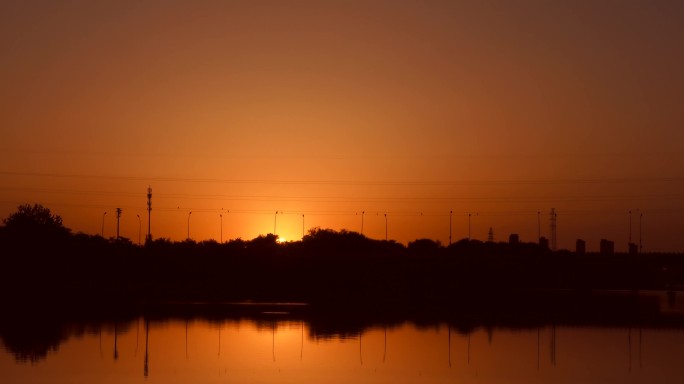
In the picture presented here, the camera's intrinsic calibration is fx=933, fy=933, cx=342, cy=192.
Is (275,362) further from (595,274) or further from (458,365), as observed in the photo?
(595,274)

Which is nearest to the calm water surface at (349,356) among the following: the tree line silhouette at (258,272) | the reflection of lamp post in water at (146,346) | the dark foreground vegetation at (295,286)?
the reflection of lamp post in water at (146,346)

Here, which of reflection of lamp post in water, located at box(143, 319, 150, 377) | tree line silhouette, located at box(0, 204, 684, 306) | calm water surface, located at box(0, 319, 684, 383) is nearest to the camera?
calm water surface, located at box(0, 319, 684, 383)

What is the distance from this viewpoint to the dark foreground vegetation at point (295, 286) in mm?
65312

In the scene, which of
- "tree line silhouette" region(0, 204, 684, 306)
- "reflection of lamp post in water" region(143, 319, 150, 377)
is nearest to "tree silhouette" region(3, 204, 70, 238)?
"tree line silhouette" region(0, 204, 684, 306)

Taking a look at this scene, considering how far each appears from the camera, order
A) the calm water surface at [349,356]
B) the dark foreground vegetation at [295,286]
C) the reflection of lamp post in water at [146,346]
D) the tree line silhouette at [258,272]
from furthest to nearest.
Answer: the tree line silhouette at [258,272] → the dark foreground vegetation at [295,286] → the reflection of lamp post in water at [146,346] → the calm water surface at [349,356]

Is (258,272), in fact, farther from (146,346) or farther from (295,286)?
(146,346)

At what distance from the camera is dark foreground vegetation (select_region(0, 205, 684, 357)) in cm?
6531

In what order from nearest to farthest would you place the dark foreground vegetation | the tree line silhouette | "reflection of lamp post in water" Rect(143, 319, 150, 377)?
"reflection of lamp post in water" Rect(143, 319, 150, 377) < the dark foreground vegetation < the tree line silhouette

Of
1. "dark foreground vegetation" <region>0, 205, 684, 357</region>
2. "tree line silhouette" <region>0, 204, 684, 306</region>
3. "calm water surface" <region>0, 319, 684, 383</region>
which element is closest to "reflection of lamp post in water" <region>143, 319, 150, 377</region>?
"calm water surface" <region>0, 319, 684, 383</region>

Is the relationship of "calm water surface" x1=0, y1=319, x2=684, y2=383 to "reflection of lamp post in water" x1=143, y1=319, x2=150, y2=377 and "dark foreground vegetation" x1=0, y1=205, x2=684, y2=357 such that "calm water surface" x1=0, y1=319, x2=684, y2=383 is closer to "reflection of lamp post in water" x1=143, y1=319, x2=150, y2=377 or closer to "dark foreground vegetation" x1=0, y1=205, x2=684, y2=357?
"reflection of lamp post in water" x1=143, y1=319, x2=150, y2=377

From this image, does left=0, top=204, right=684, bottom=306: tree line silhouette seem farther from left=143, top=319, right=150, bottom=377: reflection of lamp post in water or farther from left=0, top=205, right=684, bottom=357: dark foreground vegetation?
left=143, top=319, right=150, bottom=377: reflection of lamp post in water

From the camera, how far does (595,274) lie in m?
147

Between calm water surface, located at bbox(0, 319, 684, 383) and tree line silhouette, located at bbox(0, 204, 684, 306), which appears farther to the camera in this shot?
tree line silhouette, located at bbox(0, 204, 684, 306)

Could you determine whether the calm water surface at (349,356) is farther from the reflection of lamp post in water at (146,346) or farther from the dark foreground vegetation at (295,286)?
the dark foreground vegetation at (295,286)
